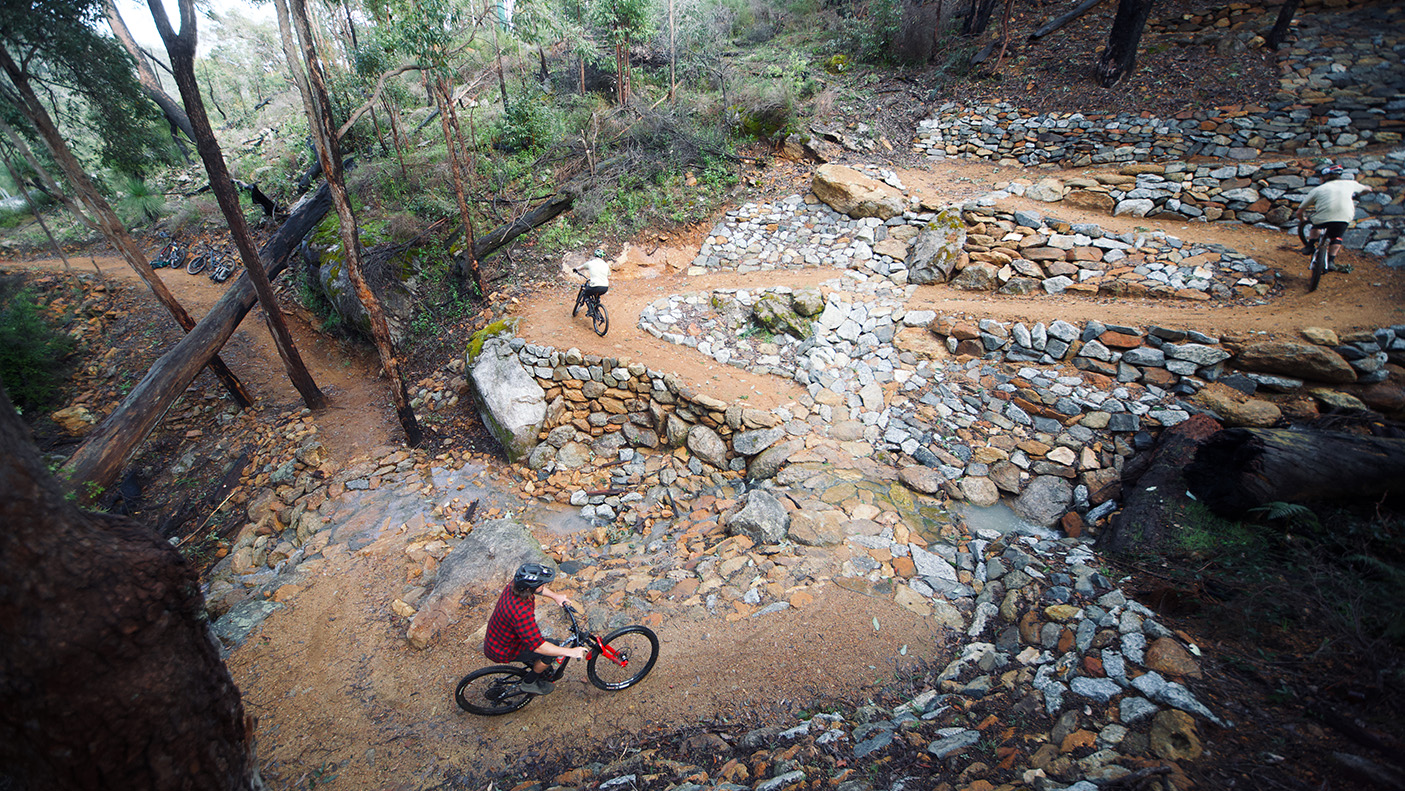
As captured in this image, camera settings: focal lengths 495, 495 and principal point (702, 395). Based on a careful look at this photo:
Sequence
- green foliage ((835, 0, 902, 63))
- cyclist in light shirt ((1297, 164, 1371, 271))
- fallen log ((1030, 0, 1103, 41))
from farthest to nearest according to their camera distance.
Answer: green foliage ((835, 0, 902, 63)) < fallen log ((1030, 0, 1103, 41)) < cyclist in light shirt ((1297, 164, 1371, 271))

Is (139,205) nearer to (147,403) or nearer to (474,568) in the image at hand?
(147,403)

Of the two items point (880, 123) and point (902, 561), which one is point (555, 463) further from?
point (880, 123)

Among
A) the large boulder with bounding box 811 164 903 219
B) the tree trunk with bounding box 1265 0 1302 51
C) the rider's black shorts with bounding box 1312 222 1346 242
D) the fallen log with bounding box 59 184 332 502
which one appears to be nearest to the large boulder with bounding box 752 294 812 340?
the large boulder with bounding box 811 164 903 219

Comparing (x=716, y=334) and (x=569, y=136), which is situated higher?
(x=569, y=136)

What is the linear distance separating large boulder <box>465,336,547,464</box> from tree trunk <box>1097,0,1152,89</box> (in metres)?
13.7

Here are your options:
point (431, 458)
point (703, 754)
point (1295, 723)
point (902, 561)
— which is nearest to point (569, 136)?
point (431, 458)

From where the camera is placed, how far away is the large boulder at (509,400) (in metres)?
8.09

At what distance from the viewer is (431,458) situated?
8328 millimetres

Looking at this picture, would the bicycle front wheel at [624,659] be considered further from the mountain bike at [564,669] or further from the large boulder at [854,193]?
the large boulder at [854,193]

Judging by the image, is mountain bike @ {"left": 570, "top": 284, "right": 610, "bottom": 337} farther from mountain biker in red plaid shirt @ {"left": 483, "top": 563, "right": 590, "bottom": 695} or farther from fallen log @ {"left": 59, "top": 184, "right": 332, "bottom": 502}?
fallen log @ {"left": 59, "top": 184, "right": 332, "bottom": 502}

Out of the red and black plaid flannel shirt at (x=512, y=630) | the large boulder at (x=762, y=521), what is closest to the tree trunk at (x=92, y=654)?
the red and black plaid flannel shirt at (x=512, y=630)

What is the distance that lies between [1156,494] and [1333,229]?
5379mm

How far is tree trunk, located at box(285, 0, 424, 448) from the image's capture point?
265 inches

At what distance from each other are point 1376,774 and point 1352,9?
14813mm
